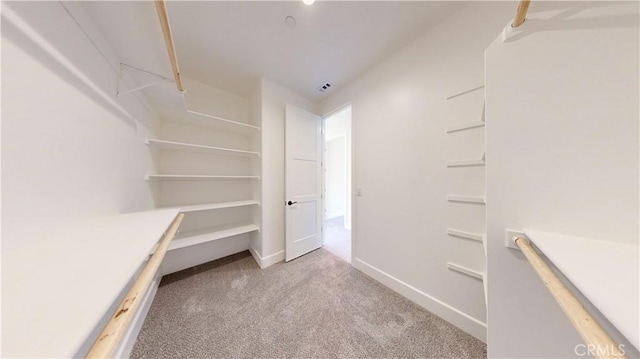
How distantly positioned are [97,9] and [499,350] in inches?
118

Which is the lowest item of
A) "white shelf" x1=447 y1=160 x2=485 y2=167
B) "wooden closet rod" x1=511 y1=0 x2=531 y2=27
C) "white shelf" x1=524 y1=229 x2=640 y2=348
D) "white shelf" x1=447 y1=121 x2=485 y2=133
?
"white shelf" x1=524 y1=229 x2=640 y2=348

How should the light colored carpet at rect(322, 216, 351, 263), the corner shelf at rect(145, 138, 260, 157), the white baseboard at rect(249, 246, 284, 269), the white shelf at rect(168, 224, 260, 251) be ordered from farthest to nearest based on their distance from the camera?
the light colored carpet at rect(322, 216, 351, 263), the white baseboard at rect(249, 246, 284, 269), the white shelf at rect(168, 224, 260, 251), the corner shelf at rect(145, 138, 260, 157)

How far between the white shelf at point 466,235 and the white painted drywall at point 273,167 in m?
1.94

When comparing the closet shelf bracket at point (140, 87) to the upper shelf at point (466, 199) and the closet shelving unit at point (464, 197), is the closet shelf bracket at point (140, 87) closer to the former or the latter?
the closet shelving unit at point (464, 197)

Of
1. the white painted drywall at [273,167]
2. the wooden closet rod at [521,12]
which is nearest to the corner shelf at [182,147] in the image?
the white painted drywall at [273,167]

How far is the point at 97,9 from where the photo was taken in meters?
1.08

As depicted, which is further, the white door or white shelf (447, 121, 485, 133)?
the white door

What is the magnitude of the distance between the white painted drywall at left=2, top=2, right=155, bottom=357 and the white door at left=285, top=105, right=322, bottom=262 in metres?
1.59

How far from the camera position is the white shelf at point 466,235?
4.24 ft

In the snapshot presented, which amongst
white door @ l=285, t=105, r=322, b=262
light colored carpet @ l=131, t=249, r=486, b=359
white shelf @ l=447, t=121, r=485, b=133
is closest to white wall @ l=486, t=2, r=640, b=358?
white shelf @ l=447, t=121, r=485, b=133

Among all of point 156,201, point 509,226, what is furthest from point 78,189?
point 509,226

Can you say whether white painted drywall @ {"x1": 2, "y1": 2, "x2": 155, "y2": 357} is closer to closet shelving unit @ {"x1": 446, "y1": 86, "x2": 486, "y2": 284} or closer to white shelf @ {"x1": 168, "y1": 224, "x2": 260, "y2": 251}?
white shelf @ {"x1": 168, "y1": 224, "x2": 260, "y2": 251}

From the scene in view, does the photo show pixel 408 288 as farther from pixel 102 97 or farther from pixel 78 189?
pixel 102 97

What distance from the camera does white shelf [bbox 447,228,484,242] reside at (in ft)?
4.24
